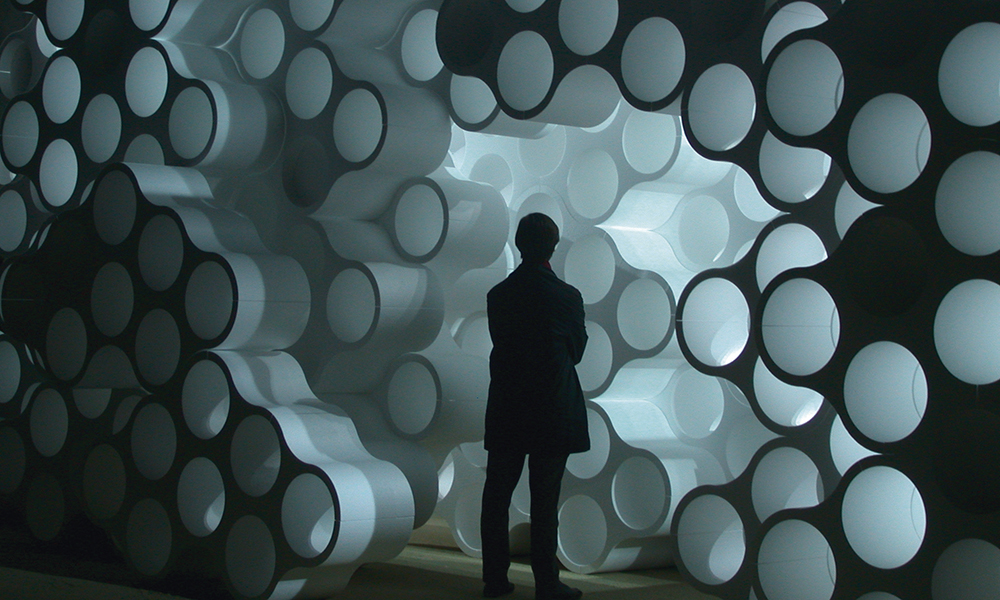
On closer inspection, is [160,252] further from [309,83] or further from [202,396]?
[309,83]

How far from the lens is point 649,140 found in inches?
177

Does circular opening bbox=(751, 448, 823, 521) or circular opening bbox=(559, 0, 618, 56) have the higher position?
circular opening bbox=(559, 0, 618, 56)

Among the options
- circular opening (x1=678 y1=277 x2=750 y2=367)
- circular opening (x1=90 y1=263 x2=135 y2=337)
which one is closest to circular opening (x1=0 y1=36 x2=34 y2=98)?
circular opening (x1=90 y1=263 x2=135 y2=337)

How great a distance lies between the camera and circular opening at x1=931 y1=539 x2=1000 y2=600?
2674mm

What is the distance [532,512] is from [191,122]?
193 centimetres

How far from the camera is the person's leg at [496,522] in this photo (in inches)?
151

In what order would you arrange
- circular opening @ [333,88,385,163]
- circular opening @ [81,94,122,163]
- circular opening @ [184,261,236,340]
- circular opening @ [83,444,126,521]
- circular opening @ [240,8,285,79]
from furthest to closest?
circular opening @ [81,94,122,163] → circular opening @ [240,8,285,79] → circular opening @ [83,444,126,521] → circular opening @ [333,88,385,163] → circular opening @ [184,261,236,340]

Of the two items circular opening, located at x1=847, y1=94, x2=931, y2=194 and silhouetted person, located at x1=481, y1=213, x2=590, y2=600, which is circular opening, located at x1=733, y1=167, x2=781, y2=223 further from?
circular opening, located at x1=847, y1=94, x2=931, y2=194

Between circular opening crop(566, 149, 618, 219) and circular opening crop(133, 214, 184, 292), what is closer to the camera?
circular opening crop(133, 214, 184, 292)

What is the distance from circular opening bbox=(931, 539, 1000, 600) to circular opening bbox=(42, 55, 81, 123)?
391 centimetres

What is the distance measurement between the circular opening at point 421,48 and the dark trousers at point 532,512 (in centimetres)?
142

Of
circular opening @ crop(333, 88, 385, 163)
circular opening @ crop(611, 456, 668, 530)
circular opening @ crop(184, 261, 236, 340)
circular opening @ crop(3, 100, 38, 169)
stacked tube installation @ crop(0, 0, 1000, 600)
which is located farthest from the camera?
circular opening @ crop(3, 100, 38, 169)

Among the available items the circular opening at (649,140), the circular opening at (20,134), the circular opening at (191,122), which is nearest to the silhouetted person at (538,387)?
the circular opening at (649,140)

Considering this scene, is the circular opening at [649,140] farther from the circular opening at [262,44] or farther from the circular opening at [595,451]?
the circular opening at [262,44]
